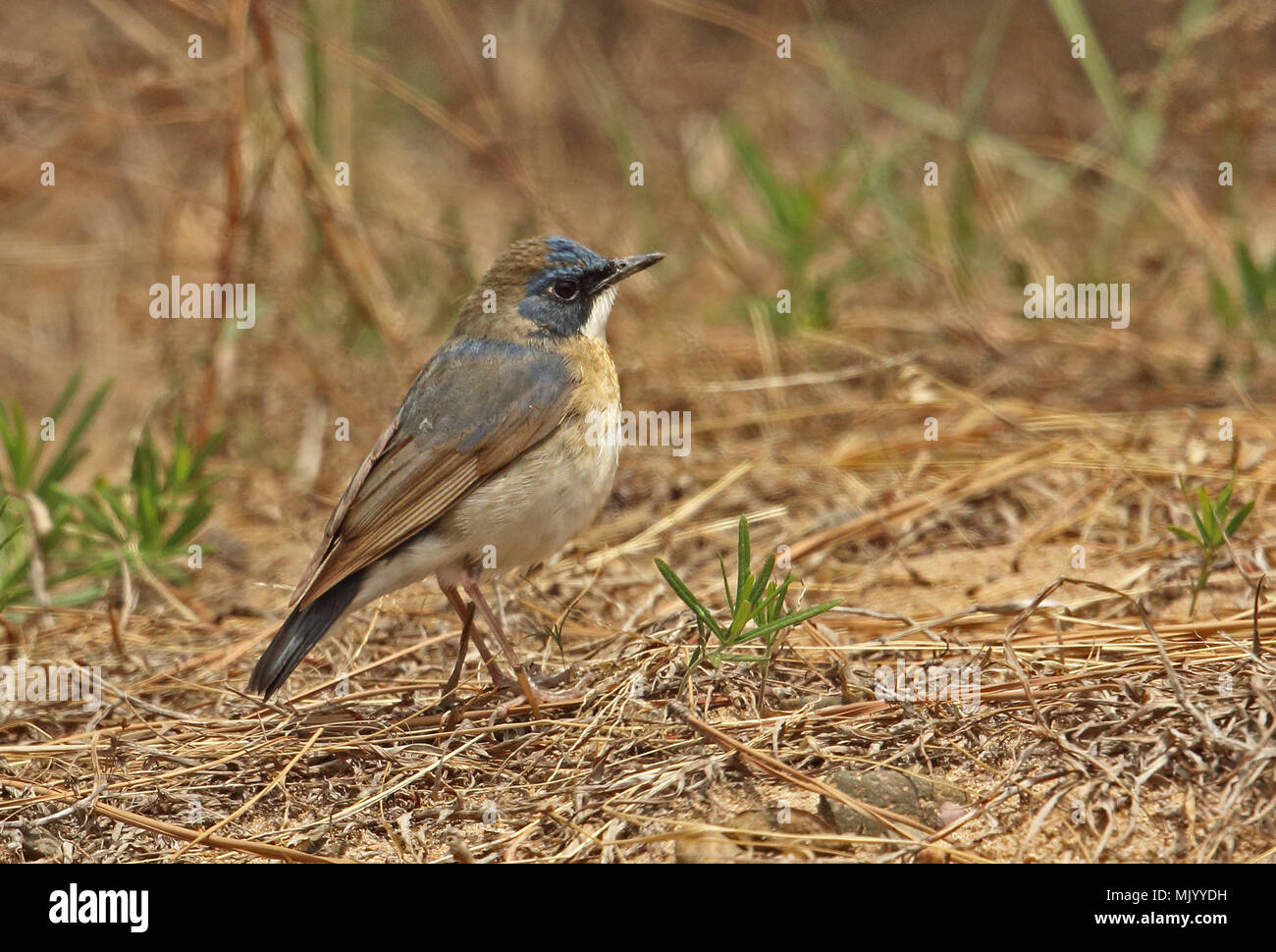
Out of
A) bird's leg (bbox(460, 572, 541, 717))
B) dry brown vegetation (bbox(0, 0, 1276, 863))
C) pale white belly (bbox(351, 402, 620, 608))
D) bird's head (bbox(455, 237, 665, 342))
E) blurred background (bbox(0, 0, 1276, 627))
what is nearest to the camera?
dry brown vegetation (bbox(0, 0, 1276, 863))

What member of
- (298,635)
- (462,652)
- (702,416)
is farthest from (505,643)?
(702,416)

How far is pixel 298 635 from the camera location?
4.46 metres

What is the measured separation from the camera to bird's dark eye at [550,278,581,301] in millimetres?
5312

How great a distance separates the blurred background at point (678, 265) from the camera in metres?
6.24

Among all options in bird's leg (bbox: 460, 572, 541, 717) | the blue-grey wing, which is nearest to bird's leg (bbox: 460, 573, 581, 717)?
bird's leg (bbox: 460, 572, 541, 717)

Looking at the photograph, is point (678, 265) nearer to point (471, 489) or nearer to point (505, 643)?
point (471, 489)

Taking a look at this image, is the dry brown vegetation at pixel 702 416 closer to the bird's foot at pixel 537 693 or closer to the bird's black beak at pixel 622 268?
the bird's foot at pixel 537 693

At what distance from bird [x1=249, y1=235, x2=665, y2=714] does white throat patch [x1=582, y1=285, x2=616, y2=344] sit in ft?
0.68

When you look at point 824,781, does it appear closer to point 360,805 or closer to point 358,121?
point 360,805

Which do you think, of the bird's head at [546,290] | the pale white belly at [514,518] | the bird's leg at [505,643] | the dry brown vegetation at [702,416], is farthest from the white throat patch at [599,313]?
the bird's leg at [505,643]

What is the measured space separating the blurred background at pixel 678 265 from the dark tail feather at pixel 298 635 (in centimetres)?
145

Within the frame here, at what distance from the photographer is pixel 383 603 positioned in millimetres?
5645

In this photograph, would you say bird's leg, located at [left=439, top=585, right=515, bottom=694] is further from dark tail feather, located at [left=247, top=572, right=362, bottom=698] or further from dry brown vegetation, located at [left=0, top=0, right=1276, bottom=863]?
dark tail feather, located at [left=247, top=572, right=362, bottom=698]

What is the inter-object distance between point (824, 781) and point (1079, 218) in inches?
227
